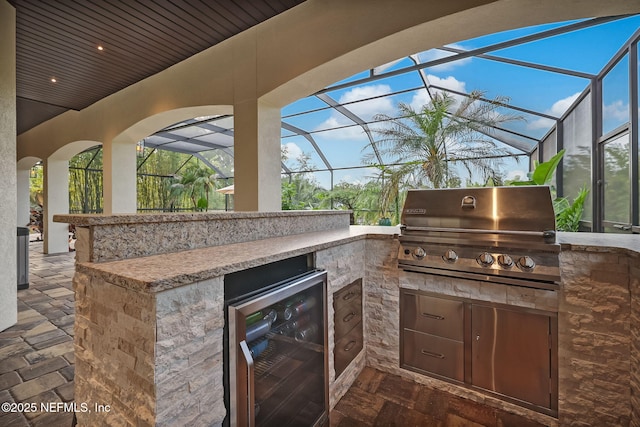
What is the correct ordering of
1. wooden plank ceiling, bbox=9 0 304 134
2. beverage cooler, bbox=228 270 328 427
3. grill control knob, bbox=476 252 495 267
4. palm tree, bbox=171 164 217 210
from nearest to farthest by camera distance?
beverage cooler, bbox=228 270 328 427 < grill control knob, bbox=476 252 495 267 < wooden plank ceiling, bbox=9 0 304 134 < palm tree, bbox=171 164 217 210

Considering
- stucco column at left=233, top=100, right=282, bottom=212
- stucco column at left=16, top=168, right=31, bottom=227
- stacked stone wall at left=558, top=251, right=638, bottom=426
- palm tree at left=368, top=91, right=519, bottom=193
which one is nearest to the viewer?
stacked stone wall at left=558, top=251, right=638, bottom=426

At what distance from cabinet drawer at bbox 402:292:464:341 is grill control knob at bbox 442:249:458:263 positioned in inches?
12.1

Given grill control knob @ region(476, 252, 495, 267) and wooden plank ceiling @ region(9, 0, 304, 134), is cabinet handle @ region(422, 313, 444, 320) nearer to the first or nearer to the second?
grill control knob @ region(476, 252, 495, 267)

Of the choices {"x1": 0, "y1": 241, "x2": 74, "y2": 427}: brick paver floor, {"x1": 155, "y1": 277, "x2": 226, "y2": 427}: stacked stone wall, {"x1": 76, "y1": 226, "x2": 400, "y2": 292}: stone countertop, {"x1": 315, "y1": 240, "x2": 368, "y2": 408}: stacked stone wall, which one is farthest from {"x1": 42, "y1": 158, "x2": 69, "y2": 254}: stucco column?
{"x1": 155, "y1": 277, "x2": 226, "y2": 427}: stacked stone wall

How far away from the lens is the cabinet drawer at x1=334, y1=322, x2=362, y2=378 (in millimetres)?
2098

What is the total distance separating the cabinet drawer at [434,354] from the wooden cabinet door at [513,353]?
0.10 m

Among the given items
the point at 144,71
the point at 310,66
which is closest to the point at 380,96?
the point at 310,66

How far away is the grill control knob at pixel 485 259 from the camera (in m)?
1.94

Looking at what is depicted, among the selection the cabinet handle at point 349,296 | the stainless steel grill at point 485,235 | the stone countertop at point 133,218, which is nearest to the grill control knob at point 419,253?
the stainless steel grill at point 485,235

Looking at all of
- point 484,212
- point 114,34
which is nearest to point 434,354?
point 484,212

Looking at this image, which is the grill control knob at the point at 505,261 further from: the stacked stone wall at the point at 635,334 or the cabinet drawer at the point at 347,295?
the cabinet drawer at the point at 347,295

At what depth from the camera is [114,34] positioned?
3443 millimetres

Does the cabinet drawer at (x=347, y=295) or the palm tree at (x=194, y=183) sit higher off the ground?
the palm tree at (x=194, y=183)

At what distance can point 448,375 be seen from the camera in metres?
2.15
